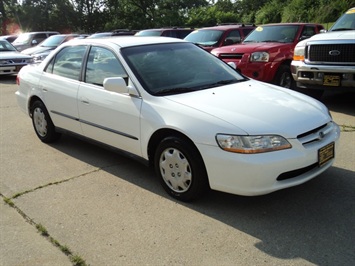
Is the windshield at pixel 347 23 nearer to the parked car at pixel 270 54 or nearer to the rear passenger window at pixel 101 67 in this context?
the parked car at pixel 270 54

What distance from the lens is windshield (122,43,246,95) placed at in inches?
159

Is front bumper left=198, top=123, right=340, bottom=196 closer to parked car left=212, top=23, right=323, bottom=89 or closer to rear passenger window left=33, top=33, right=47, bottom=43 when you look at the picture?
parked car left=212, top=23, right=323, bottom=89

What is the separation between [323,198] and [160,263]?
5.79ft

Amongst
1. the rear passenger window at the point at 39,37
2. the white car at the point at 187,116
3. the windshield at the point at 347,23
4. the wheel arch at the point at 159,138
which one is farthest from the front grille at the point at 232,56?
the rear passenger window at the point at 39,37

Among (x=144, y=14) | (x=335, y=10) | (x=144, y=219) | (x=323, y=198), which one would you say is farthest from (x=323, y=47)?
(x=144, y=14)

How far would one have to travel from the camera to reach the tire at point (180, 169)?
3.48 metres

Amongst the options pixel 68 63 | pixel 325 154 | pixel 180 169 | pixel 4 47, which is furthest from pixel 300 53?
pixel 4 47

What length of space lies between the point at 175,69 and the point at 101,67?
900 mm

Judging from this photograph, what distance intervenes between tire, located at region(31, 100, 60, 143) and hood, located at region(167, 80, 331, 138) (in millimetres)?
2444

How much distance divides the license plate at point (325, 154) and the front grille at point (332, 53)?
3.45 meters

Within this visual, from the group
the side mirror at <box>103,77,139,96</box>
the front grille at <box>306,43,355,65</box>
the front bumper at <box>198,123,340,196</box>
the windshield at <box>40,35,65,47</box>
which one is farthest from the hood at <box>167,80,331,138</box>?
the windshield at <box>40,35,65,47</box>

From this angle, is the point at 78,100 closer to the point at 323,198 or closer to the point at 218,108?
the point at 218,108

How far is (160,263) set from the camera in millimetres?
2854

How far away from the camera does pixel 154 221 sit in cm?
344
